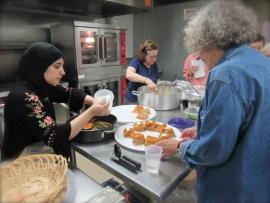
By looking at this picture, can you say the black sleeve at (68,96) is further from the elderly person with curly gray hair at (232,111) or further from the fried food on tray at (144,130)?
the elderly person with curly gray hair at (232,111)

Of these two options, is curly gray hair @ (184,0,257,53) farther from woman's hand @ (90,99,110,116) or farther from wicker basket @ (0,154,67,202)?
wicker basket @ (0,154,67,202)

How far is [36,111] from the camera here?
3.40ft

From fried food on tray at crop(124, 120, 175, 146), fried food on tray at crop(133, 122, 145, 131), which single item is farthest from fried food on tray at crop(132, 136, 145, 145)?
fried food on tray at crop(133, 122, 145, 131)

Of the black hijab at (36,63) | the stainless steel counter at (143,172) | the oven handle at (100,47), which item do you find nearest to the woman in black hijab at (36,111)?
the black hijab at (36,63)

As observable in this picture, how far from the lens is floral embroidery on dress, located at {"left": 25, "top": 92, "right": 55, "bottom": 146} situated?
1020 millimetres

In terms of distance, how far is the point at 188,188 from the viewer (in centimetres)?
179

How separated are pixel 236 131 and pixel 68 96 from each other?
1167 millimetres

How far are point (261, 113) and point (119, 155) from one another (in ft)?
1.90

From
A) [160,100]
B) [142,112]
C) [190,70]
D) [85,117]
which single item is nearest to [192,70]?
[190,70]

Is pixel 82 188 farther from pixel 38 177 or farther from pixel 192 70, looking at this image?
pixel 192 70

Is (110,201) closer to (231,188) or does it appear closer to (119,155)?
(119,155)

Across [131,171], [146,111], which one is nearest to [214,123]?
[131,171]

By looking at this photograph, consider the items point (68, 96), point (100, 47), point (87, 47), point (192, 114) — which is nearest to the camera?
point (192, 114)

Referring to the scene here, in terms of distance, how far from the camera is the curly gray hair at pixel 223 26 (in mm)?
711
